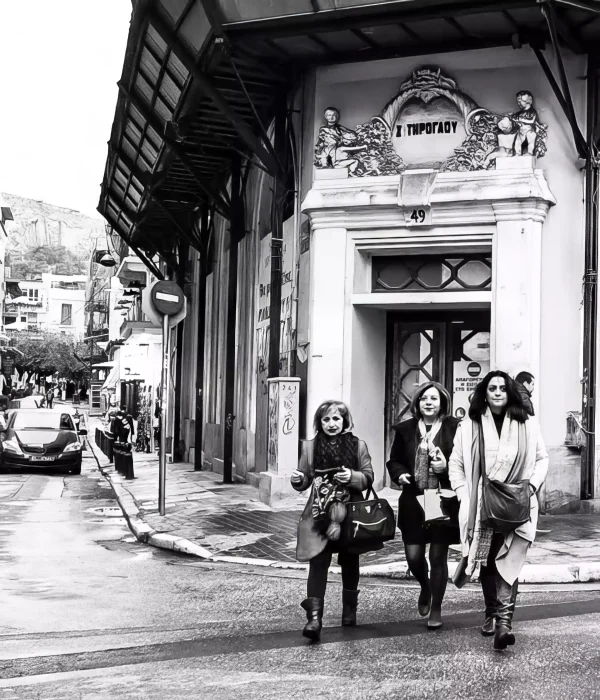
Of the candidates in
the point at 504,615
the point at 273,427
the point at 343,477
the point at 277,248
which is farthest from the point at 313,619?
the point at 277,248

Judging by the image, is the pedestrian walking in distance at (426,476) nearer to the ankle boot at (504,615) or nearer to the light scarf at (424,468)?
the light scarf at (424,468)

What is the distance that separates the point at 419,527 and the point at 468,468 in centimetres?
61

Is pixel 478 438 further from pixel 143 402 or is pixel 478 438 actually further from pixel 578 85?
pixel 143 402

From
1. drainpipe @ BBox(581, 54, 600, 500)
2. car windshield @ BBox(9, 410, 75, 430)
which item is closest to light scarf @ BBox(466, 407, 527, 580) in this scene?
drainpipe @ BBox(581, 54, 600, 500)

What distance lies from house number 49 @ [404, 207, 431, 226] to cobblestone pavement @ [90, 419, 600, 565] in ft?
11.6

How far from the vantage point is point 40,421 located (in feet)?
83.1

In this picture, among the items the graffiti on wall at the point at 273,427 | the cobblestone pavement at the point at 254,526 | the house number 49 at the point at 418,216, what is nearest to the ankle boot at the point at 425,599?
the cobblestone pavement at the point at 254,526

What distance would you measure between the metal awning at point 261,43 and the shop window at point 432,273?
2235 millimetres

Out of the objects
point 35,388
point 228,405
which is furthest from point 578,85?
point 35,388

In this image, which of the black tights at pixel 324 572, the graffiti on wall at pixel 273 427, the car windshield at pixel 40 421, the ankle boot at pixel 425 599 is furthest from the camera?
the car windshield at pixel 40 421

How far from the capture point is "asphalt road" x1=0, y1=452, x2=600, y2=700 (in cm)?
518

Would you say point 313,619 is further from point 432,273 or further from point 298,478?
point 432,273

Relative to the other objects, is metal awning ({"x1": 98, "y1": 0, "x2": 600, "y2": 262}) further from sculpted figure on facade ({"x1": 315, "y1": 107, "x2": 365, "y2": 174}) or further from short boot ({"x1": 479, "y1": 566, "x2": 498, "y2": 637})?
short boot ({"x1": 479, "y1": 566, "x2": 498, "y2": 637})

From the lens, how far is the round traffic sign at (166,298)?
13180 millimetres
